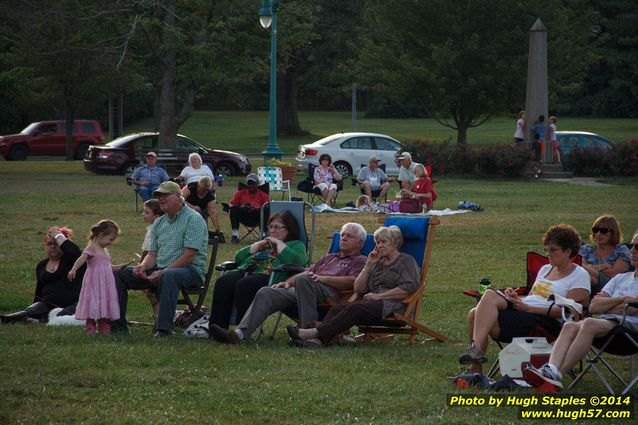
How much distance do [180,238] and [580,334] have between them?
13.2 feet

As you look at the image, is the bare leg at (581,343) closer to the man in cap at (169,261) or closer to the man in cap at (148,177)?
the man in cap at (169,261)

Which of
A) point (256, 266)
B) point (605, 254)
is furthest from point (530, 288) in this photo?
point (256, 266)

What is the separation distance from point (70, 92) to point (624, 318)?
120 ft

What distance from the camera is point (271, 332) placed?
10.0m

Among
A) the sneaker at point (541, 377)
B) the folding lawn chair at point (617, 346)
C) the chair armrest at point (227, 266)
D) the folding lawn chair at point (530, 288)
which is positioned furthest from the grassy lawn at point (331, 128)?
the sneaker at point (541, 377)

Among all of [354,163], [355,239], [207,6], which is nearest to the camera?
[355,239]

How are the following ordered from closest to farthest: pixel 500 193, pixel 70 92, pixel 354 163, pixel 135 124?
pixel 500 193 → pixel 354 163 → pixel 70 92 → pixel 135 124

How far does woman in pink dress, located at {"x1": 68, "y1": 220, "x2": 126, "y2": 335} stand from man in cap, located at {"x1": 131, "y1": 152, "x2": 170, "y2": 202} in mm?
11545

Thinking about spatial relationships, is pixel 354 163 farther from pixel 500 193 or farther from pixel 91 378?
pixel 91 378

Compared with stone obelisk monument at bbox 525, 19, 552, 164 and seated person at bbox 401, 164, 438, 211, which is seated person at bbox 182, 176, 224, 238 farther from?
stone obelisk monument at bbox 525, 19, 552, 164

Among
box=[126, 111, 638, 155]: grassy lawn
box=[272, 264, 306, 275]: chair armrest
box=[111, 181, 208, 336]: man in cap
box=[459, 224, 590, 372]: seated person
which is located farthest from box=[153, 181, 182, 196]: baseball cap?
box=[126, 111, 638, 155]: grassy lawn

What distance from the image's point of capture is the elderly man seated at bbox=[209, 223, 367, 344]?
30.1ft

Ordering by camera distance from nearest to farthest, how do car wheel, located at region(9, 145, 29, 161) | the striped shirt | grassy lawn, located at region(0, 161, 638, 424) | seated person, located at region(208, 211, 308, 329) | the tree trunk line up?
grassy lawn, located at region(0, 161, 638, 424)
seated person, located at region(208, 211, 308, 329)
the striped shirt
car wheel, located at region(9, 145, 29, 161)
the tree trunk

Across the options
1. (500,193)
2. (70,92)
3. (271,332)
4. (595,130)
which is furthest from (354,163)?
(595,130)
